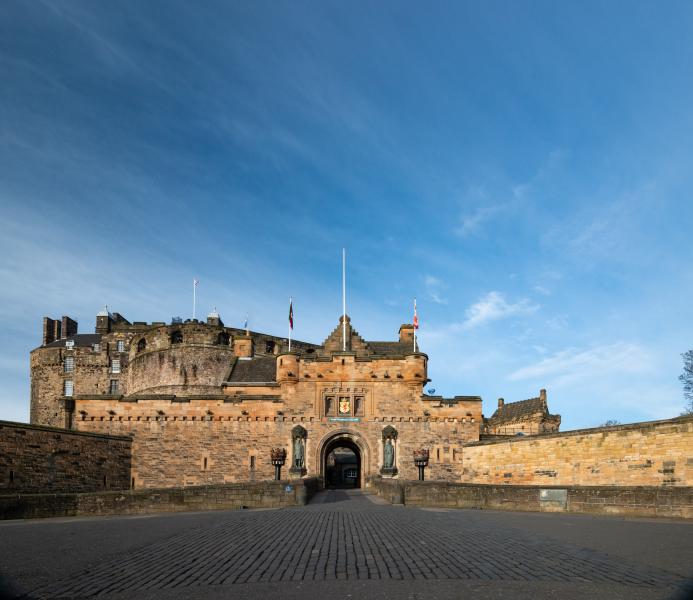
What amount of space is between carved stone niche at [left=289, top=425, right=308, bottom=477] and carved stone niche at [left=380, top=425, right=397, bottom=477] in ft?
13.9

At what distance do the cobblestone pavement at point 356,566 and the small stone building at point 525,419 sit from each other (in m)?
38.9

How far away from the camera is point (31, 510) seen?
1608 cm

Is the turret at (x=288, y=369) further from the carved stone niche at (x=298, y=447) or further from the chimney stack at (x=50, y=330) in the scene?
the chimney stack at (x=50, y=330)

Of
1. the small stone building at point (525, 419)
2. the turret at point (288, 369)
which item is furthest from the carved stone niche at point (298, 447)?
the small stone building at point (525, 419)

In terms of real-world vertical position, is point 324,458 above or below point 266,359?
below

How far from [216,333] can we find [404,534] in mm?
45075

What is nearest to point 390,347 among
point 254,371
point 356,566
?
point 254,371

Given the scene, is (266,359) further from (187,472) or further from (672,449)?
(672,449)

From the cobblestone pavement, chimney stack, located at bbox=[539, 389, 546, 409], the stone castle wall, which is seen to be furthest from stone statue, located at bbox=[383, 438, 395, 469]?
chimney stack, located at bbox=[539, 389, 546, 409]

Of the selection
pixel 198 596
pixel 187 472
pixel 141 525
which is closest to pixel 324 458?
pixel 187 472

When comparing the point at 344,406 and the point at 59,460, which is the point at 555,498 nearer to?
the point at 344,406

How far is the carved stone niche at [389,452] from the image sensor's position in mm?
32219

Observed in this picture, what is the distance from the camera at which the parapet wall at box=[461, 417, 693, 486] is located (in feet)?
65.3

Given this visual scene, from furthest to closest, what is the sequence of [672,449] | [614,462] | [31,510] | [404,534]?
1. [614,462]
2. [672,449]
3. [31,510]
4. [404,534]
